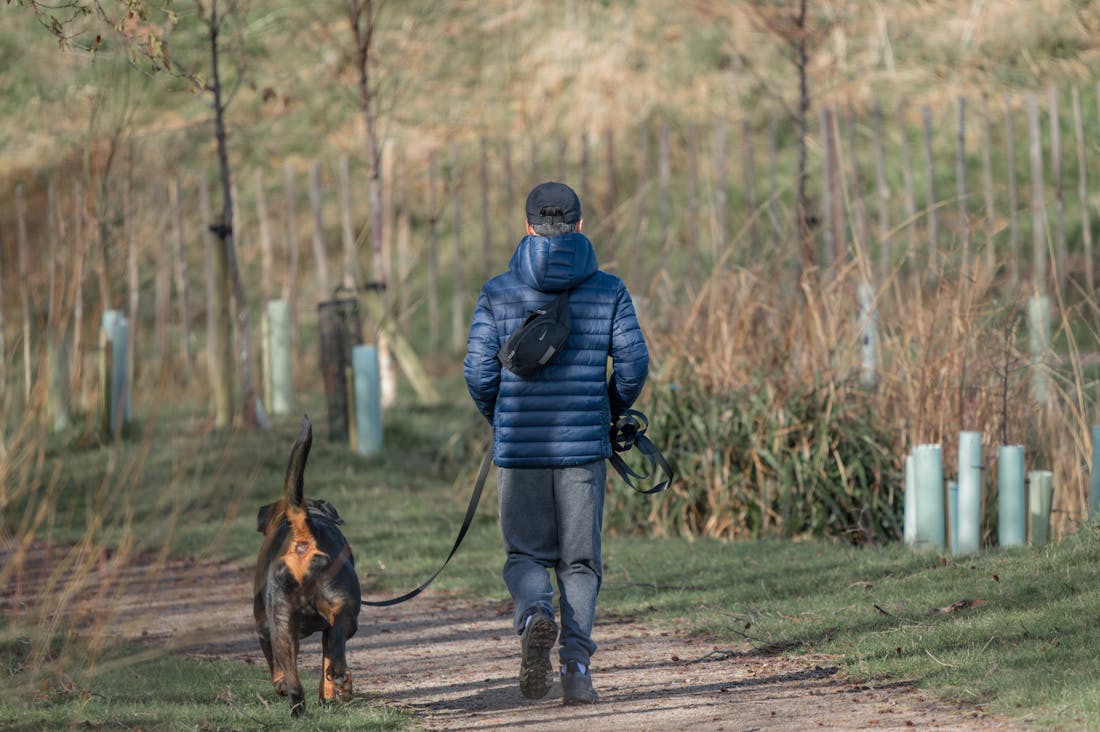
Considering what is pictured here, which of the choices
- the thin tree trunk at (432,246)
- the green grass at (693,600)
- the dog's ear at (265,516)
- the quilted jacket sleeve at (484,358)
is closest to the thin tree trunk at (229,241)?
the green grass at (693,600)

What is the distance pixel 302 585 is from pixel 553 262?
56.3 inches

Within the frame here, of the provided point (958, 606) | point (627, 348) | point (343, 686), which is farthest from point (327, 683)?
point (958, 606)

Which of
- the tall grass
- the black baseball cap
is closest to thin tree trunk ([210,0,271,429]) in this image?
the tall grass

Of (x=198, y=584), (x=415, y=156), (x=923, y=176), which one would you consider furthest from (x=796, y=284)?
(x=415, y=156)

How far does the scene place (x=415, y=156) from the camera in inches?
778

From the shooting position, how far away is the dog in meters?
4.94

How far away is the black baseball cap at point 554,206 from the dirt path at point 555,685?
1737 millimetres

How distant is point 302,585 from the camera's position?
4934mm

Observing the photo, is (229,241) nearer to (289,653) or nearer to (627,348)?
(627,348)

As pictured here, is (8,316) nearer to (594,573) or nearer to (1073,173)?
(1073,173)

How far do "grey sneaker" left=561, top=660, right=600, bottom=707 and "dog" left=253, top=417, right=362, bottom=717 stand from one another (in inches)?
30.7

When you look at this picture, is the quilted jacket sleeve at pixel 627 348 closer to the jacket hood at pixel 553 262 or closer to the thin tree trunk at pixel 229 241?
the jacket hood at pixel 553 262

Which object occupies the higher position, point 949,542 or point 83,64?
point 83,64

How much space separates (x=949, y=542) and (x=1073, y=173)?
9377 millimetres
